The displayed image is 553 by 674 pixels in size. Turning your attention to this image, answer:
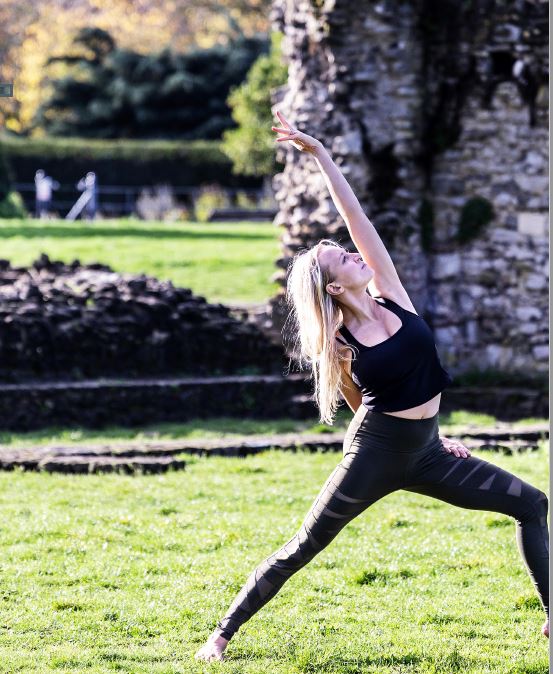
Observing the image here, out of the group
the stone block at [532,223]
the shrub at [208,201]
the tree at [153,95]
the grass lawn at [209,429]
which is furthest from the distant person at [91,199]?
the grass lawn at [209,429]

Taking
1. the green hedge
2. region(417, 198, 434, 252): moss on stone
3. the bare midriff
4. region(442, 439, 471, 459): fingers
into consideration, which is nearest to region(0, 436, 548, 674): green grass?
region(442, 439, 471, 459): fingers

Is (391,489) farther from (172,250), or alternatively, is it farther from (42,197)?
(42,197)

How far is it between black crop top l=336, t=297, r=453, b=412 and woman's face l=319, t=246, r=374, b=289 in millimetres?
202

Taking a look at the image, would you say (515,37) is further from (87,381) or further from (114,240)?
(114,240)

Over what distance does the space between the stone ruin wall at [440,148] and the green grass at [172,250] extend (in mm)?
2563

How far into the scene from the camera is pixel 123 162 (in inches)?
1233

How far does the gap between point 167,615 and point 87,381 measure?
7.05 m

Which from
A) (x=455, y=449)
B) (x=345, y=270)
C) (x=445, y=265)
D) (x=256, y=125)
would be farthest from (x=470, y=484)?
(x=256, y=125)

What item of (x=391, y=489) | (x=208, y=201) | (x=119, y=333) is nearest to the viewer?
(x=391, y=489)

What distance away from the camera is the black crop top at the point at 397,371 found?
4.80m

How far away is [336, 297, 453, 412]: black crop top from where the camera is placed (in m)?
4.80

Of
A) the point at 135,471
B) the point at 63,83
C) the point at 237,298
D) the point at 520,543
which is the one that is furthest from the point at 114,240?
the point at 63,83

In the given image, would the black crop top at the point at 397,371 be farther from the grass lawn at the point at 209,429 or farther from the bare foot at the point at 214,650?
the grass lawn at the point at 209,429

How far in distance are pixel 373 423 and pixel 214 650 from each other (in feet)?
3.75
